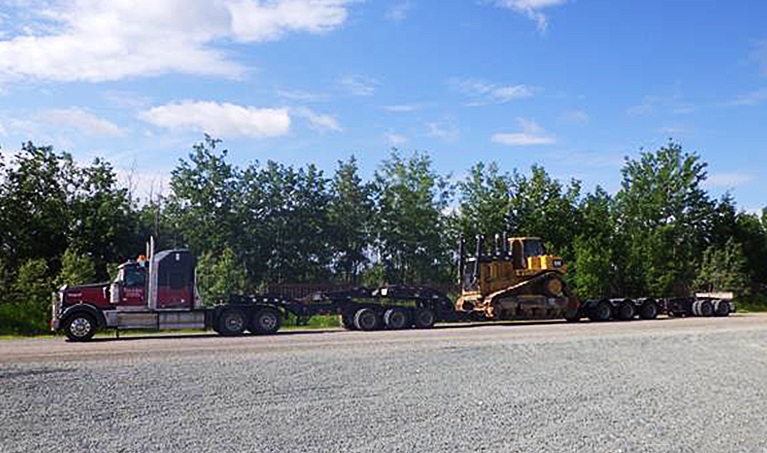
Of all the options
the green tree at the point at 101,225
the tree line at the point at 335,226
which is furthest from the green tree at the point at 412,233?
the green tree at the point at 101,225

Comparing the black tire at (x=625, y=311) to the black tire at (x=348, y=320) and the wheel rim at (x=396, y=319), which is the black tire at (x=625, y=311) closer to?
the wheel rim at (x=396, y=319)

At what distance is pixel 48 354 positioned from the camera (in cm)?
1820

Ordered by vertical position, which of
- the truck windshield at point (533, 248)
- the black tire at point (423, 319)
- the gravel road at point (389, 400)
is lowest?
the gravel road at point (389, 400)

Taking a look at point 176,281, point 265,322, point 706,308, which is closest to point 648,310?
point 706,308

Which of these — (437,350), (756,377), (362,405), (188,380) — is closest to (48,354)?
(188,380)

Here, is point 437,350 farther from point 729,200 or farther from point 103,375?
point 729,200

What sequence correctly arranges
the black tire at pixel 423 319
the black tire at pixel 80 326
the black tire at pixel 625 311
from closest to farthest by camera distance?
the black tire at pixel 80 326 < the black tire at pixel 423 319 < the black tire at pixel 625 311

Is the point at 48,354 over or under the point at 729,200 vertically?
under

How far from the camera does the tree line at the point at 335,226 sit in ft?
152

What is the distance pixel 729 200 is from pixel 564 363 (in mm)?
56713

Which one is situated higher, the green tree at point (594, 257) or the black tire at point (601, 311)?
the green tree at point (594, 257)

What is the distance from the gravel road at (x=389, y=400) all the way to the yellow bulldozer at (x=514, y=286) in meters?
12.7

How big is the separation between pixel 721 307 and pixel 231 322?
2434cm

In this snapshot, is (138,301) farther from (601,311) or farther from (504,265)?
(601,311)
